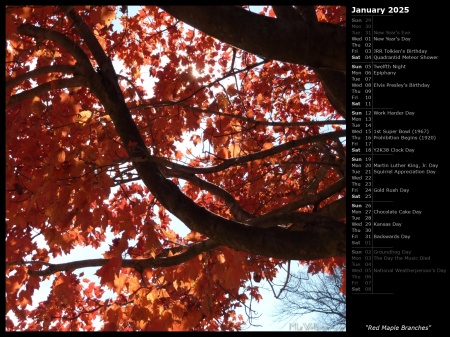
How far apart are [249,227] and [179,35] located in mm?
5237

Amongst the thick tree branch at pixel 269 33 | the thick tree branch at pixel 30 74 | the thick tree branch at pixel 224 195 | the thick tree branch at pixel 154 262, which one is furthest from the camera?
the thick tree branch at pixel 224 195

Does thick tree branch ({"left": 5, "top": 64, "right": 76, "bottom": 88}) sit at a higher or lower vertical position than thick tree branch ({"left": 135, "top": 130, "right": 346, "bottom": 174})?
higher

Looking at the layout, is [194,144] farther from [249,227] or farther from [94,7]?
[249,227]

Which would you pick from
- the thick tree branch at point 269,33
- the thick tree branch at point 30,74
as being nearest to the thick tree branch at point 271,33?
the thick tree branch at point 269,33

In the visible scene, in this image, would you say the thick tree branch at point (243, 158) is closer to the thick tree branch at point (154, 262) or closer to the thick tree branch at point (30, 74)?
the thick tree branch at point (154, 262)

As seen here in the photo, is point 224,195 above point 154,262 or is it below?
above
